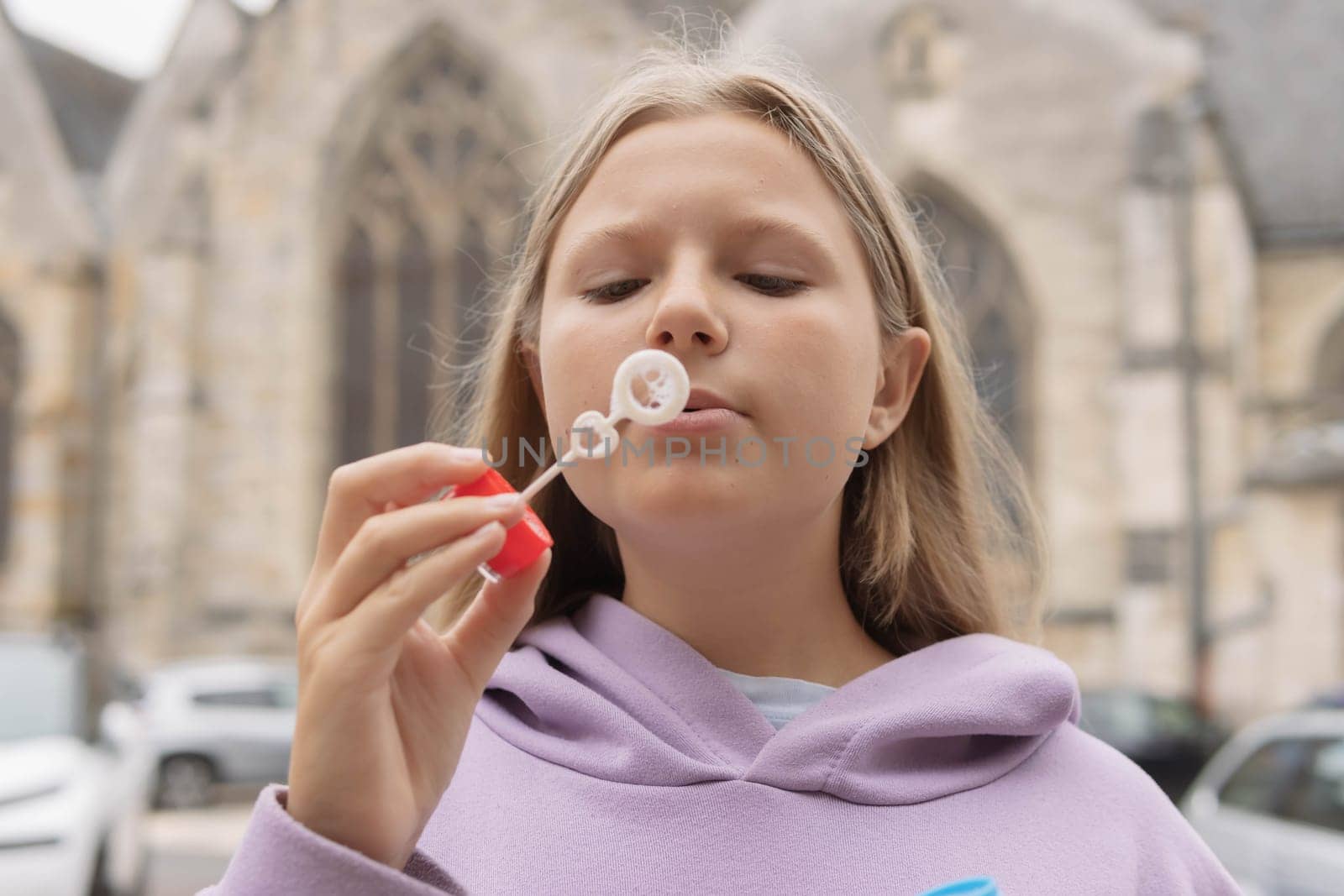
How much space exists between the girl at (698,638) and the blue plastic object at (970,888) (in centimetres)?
19

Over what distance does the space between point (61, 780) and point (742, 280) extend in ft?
18.6

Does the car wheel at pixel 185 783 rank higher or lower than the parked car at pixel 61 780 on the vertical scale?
lower

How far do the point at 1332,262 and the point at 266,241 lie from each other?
41.4 ft

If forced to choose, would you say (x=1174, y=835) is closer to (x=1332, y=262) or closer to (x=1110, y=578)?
(x=1110, y=578)

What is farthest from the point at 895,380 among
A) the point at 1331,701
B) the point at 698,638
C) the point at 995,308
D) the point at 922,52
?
the point at 922,52

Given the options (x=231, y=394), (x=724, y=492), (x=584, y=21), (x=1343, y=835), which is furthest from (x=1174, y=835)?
(x=231, y=394)

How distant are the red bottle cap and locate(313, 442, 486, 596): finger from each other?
0.05 feet

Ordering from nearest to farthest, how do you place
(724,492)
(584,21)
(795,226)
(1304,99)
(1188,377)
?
(724,492)
(795,226)
(1188,377)
(584,21)
(1304,99)

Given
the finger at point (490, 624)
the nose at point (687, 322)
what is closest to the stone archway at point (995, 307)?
the nose at point (687, 322)

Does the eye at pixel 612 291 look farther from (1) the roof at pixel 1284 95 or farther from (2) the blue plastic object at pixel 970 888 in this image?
(1) the roof at pixel 1284 95

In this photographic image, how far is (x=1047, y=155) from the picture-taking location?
13.7 m

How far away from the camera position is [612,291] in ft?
4.91

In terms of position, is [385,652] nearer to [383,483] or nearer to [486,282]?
[383,483]

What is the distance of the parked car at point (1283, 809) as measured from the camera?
16.4 ft
